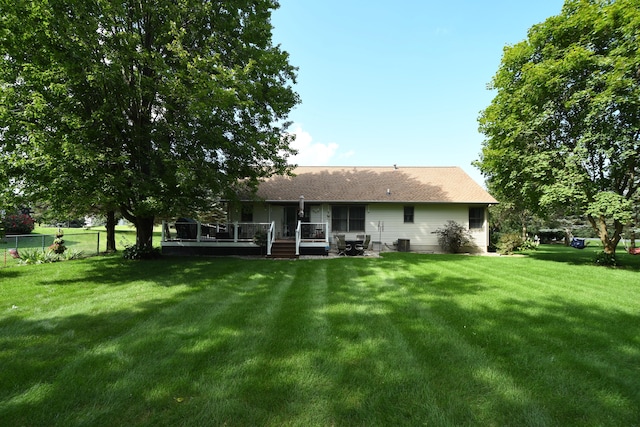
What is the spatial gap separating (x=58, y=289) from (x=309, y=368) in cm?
711

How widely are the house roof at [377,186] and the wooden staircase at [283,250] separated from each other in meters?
3.56

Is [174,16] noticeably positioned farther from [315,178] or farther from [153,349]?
[315,178]

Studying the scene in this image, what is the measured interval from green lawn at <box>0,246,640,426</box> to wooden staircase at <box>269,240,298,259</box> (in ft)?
19.3

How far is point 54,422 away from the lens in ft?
8.02

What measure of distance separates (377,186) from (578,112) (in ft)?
32.9

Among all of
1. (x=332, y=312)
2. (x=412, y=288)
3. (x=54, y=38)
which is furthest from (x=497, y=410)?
(x=54, y=38)

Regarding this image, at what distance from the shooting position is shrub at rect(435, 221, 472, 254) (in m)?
16.5

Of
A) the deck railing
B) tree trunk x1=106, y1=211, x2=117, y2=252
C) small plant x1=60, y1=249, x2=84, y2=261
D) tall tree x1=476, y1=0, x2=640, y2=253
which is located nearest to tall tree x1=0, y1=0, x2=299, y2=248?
the deck railing

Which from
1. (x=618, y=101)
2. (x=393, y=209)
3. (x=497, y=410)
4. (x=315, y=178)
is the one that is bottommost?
(x=497, y=410)

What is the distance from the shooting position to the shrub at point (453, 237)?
1648 cm

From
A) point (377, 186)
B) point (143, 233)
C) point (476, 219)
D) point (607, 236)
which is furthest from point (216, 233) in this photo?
point (607, 236)

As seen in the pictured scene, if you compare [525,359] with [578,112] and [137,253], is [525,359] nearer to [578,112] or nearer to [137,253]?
[137,253]

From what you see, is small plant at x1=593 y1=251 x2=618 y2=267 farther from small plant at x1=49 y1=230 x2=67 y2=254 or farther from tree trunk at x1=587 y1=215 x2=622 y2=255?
small plant at x1=49 y1=230 x2=67 y2=254

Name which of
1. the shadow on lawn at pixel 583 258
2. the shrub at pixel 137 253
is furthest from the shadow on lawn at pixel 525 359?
the shrub at pixel 137 253
